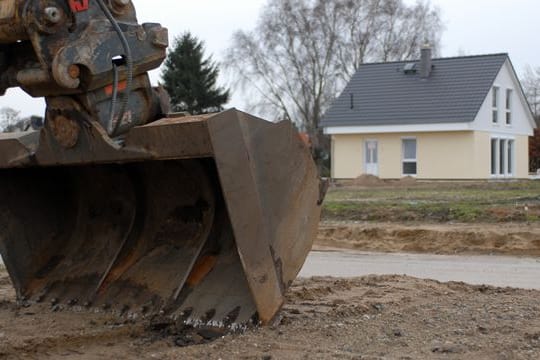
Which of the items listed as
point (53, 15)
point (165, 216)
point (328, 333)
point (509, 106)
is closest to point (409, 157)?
point (509, 106)

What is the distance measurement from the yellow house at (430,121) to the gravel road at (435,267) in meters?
22.9

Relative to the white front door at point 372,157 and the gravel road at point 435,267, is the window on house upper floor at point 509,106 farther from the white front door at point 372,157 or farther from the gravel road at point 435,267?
the gravel road at point 435,267

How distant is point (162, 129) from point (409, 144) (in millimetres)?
31932

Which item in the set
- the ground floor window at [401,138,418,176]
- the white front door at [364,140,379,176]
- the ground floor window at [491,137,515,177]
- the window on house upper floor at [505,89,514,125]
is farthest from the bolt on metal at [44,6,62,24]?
the window on house upper floor at [505,89,514,125]

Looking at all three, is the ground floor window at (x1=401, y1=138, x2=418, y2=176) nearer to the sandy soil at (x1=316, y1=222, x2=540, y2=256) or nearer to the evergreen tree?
the evergreen tree

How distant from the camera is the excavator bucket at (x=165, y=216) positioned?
512 cm

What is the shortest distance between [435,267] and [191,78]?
108 feet

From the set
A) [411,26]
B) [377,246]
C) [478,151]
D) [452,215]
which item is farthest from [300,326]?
[411,26]

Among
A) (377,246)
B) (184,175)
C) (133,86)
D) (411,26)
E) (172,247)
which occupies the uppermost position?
(411,26)

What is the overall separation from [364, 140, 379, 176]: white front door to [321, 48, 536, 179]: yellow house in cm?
4

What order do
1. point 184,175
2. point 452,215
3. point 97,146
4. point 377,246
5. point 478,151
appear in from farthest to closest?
point 478,151
point 452,215
point 377,246
point 184,175
point 97,146

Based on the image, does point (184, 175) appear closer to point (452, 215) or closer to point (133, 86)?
point (133, 86)

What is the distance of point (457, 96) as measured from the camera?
35.8m

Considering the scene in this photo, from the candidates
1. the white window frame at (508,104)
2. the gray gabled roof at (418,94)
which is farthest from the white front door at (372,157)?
the white window frame at (508,104)
